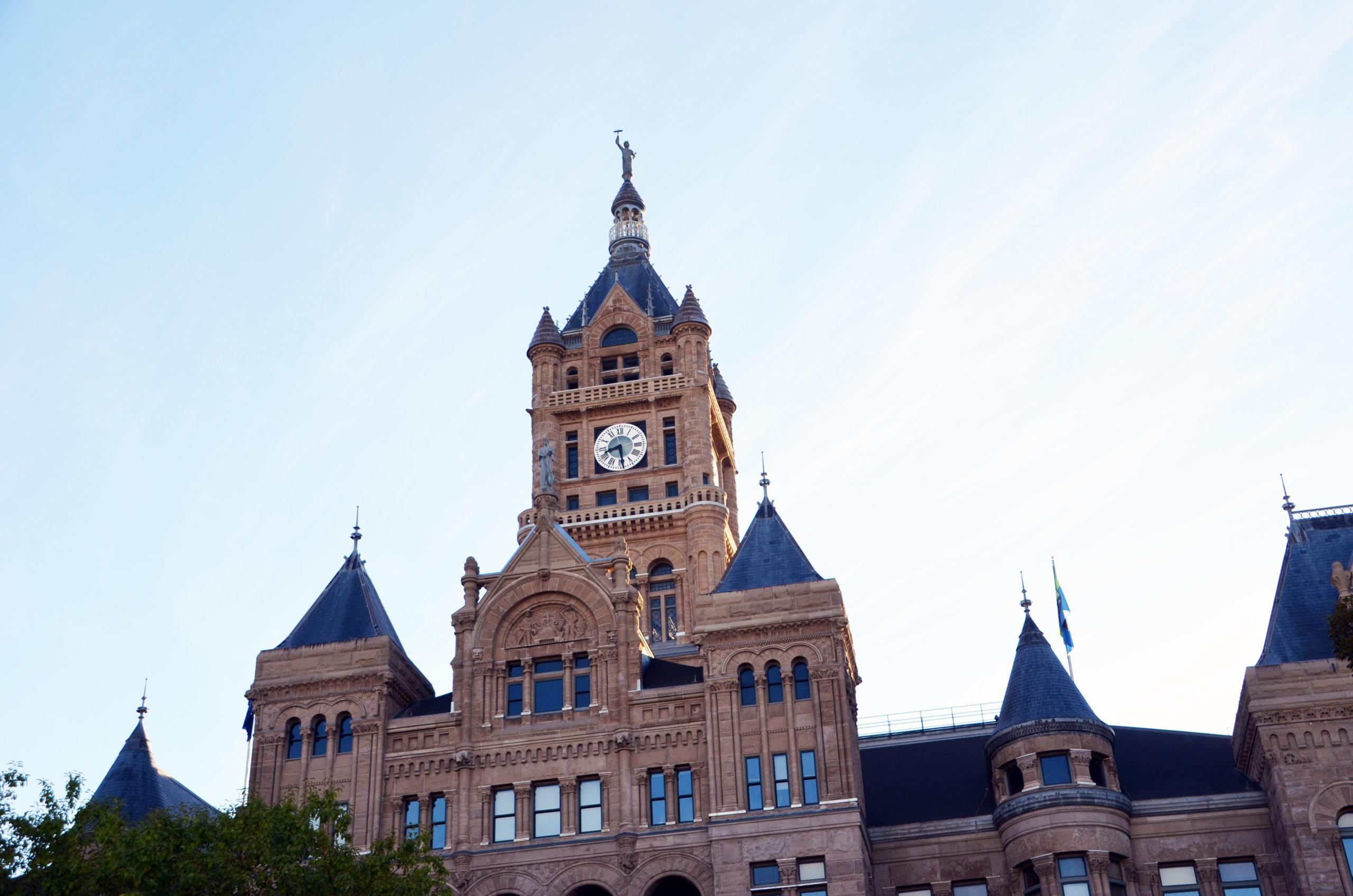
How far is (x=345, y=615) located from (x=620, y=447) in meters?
24.1

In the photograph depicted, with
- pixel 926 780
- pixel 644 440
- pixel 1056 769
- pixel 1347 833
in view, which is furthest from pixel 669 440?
pixel 1347 833

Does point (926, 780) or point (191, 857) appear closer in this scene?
point (191, 857)

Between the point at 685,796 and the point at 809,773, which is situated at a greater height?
the point at 809,773

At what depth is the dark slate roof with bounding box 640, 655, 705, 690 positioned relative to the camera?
60000mm

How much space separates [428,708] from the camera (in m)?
61.4

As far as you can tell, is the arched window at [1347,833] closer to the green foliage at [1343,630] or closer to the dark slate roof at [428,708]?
the green foliage at [1343,630]

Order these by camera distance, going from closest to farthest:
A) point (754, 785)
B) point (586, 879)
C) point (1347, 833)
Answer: point (1347, 833), point (586, 879), point (754, 785)

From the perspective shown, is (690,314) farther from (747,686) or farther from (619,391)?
(747,686)

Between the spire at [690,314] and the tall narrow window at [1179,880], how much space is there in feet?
135

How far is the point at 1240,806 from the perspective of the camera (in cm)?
5675

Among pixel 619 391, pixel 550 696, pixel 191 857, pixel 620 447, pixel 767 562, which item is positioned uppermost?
pixel 619 391

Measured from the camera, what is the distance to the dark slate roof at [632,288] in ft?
298

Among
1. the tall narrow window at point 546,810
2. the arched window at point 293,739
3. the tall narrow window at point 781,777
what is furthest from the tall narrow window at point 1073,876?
the arched window at point 293,739

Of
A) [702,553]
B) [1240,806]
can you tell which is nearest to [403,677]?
[702,553]
